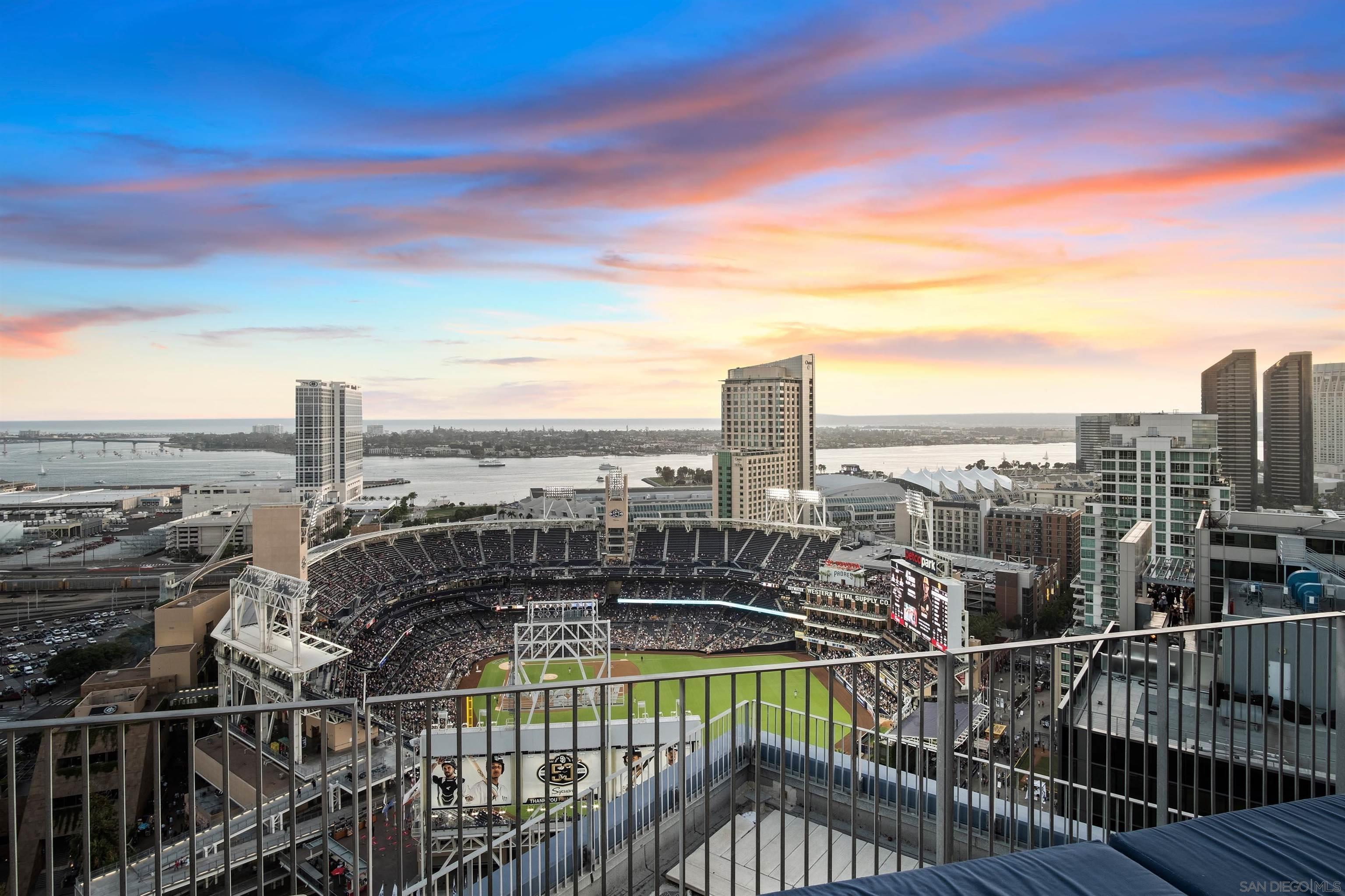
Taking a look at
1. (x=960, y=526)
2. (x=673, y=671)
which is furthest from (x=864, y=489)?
(x=673, y=671)

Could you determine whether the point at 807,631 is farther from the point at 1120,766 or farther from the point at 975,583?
the point at 1120,766

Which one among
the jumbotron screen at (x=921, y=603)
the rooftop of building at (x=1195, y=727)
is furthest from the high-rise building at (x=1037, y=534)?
the rooftop of building at (x=1195, y=727)

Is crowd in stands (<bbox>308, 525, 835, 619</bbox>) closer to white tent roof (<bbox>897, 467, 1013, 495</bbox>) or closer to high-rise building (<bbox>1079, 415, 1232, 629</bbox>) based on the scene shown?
high-rise building (<bbox>1079, 415, 1232, 629</bbox>)

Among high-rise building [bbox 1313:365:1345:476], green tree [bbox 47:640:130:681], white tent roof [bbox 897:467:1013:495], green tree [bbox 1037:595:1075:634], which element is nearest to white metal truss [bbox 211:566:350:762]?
green tree [bbox 47:640:130:681]

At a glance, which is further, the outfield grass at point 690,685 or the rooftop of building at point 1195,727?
the outfield grass at point 690,685

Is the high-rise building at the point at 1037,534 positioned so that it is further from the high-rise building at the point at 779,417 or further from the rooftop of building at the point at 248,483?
the rooftop of building at the point at 248,483

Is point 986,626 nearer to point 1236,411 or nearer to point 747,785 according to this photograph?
point 1236,411

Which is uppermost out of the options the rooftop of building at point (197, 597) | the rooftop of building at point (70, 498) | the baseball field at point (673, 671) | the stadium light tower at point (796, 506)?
the rooftop of building at point (70, 498)
